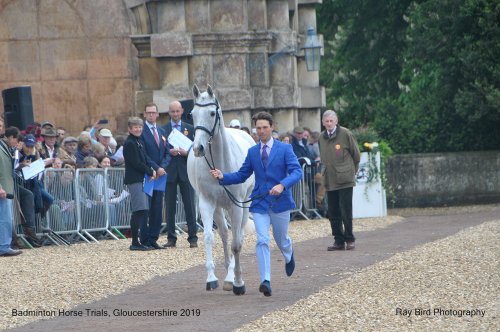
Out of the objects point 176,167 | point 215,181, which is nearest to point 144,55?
point 176,167

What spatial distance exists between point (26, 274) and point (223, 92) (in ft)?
42.5

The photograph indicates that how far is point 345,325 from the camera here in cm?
1251

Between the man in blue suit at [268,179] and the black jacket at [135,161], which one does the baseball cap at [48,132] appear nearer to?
the black jacket at [135,161]

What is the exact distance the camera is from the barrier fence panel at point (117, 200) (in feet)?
79.6

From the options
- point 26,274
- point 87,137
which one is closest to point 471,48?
point 87,137

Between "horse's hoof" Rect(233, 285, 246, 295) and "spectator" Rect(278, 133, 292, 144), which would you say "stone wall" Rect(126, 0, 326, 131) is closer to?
"spectator" Rect(278, 133, 292, 144)

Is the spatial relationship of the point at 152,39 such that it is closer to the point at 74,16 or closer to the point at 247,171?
the point at 74,16

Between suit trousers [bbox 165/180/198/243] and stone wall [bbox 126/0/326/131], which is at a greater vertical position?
stone wall [bbox 126/0/326/131]

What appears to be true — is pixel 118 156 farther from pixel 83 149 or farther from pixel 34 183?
pixel 34 183

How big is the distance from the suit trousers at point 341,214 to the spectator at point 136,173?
273 cm

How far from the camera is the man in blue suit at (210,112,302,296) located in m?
15.1

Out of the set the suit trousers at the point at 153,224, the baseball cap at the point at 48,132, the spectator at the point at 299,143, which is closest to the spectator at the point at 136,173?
the suit trousers at the point at 153,224

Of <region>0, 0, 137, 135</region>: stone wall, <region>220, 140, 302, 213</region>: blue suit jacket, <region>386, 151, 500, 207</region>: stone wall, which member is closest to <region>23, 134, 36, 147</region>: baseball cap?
<region>220, 140, 302, 213</region>: blue suit jacket

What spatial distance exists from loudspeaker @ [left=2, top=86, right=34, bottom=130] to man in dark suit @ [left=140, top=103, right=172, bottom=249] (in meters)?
3.64
